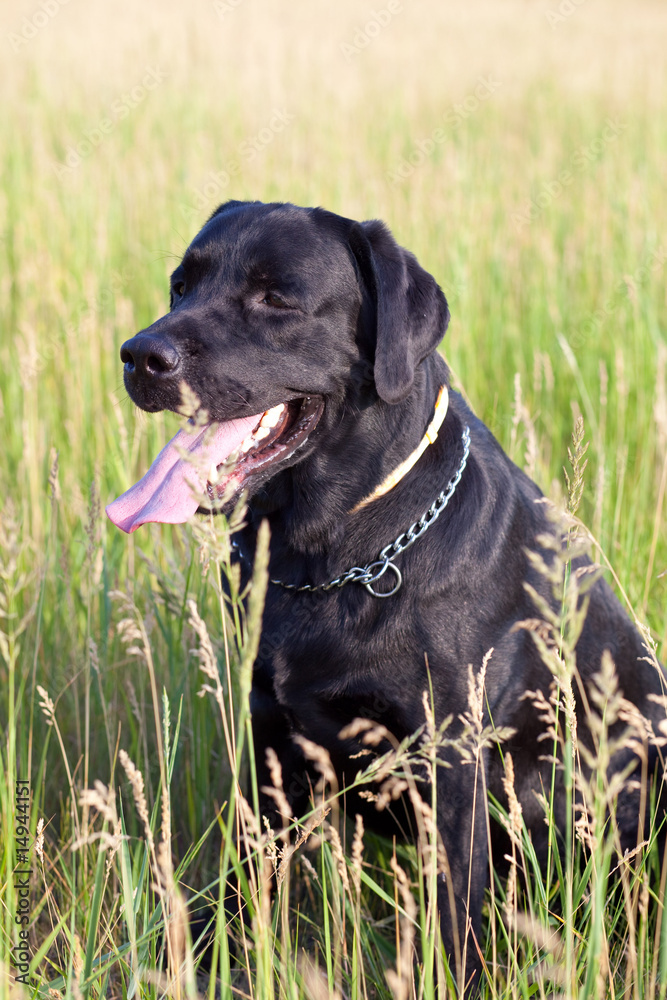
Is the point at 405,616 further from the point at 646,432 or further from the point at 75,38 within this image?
the point at 75,38

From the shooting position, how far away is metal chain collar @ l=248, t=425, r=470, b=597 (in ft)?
6.12

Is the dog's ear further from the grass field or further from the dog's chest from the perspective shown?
the dog's chest

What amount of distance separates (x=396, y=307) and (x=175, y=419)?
5.11ft

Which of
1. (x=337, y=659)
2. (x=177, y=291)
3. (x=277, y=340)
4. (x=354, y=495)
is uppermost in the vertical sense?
(x=177, y=291)

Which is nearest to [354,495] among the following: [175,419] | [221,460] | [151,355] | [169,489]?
[221,460]

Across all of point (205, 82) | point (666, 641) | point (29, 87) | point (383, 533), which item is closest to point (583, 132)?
point (205, 82)

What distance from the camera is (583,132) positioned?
684 cm

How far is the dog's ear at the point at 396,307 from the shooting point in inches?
73.8

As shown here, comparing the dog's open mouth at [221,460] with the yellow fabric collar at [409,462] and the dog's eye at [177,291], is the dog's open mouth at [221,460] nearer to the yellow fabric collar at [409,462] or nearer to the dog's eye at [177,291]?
the yellow fabric collar at [409,462]

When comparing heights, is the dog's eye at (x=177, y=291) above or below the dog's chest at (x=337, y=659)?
above

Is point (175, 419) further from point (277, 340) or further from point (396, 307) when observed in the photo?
point (396, 307)

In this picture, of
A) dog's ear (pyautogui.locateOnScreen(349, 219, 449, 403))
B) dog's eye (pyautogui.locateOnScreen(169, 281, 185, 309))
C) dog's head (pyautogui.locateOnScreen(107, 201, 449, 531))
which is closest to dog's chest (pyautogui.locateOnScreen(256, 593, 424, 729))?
dog's head (pyautogui.locateOnScreen(107, 201, 449, 531))

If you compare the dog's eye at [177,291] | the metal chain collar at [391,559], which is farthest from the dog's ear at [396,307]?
the dog's eye at [177,291]

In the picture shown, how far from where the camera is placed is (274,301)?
6.56ft
